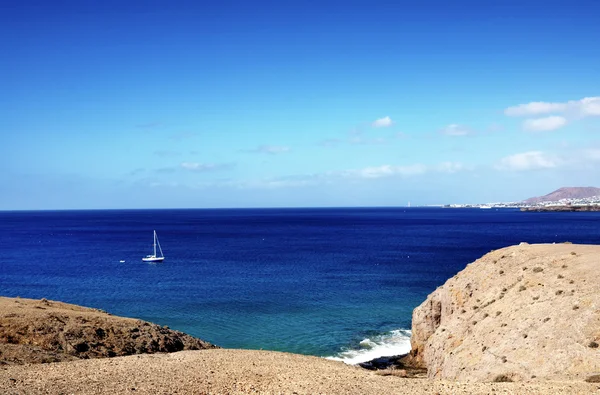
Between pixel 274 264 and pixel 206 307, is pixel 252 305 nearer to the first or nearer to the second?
pixel 206 307

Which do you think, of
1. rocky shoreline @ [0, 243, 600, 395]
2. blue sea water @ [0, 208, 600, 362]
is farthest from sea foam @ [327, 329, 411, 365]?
rocky shoreline @ [0, 243, 600, 395]

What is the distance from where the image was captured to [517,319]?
28.5 meters

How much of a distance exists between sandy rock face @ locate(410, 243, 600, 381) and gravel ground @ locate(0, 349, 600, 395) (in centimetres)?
492

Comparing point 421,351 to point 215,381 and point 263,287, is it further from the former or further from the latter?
point 263,287

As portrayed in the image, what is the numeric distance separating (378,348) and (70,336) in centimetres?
2578

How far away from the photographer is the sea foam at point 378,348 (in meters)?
38.2

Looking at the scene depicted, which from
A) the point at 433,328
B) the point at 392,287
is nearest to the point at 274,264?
the point at 392,287

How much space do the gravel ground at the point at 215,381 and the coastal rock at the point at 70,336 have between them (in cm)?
336

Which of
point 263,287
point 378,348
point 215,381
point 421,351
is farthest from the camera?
point 263,287

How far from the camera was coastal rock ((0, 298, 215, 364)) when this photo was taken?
24364 millimetres

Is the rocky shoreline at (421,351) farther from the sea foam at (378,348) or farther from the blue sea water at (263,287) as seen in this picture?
the blue sea water at (263,287)

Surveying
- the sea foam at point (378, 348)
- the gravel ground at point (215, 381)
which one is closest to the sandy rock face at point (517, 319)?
the sea foam at point (378, 348)

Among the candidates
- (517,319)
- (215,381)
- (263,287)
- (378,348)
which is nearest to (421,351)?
(378,348)

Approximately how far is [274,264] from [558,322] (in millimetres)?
68572
